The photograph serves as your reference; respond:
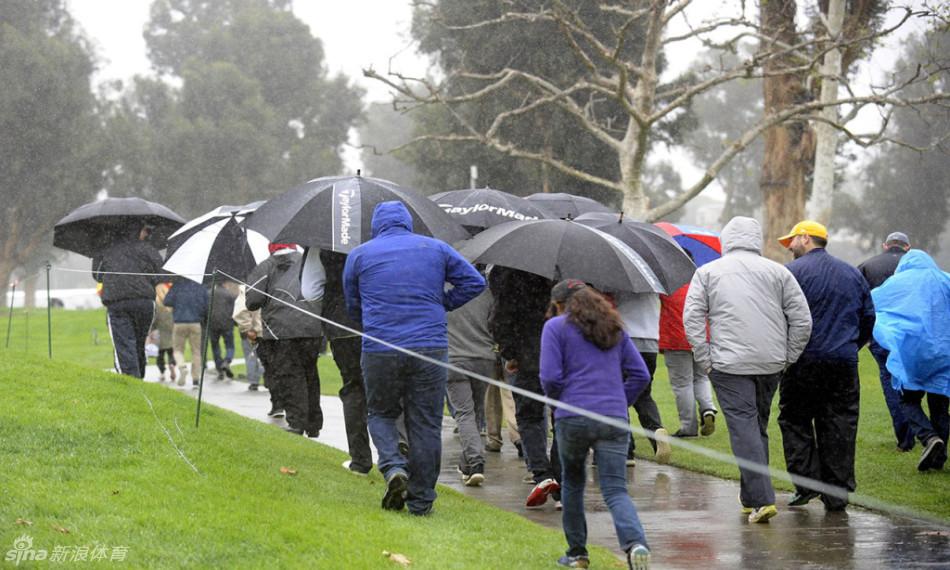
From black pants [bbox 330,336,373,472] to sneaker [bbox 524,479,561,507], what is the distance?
1.33m

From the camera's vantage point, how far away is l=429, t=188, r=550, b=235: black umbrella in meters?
11.0

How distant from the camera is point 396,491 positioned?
750cm

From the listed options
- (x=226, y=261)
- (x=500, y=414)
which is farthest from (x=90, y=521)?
(x=226, y=261)

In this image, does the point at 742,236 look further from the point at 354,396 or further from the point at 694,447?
the point at 694,447

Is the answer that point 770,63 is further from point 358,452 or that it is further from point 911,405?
point 358,452

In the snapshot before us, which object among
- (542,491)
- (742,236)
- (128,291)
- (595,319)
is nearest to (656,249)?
(742,236)

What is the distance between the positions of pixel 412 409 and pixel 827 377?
304 cm

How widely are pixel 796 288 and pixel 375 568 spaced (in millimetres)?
3787

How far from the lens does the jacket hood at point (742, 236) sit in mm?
8469

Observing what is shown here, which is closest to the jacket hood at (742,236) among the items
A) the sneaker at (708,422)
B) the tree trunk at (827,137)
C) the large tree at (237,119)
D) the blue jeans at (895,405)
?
the blue jeans at (895,405)

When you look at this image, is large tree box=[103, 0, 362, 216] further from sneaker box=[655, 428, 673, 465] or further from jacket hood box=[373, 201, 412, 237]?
jacket hood box=[373, 201, 412, 237]

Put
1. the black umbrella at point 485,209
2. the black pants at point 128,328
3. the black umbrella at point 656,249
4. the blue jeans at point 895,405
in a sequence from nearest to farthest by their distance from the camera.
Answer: the black umbrella at point 656,249
the black umbrella at point 485,209
the blue jeans at point 895,405
the black pants at point 128,328

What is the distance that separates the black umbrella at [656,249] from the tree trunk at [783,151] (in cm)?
1623

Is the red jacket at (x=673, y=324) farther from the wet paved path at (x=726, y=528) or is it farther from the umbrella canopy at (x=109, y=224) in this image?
the umbrella canopy at (x=109, y=224)
